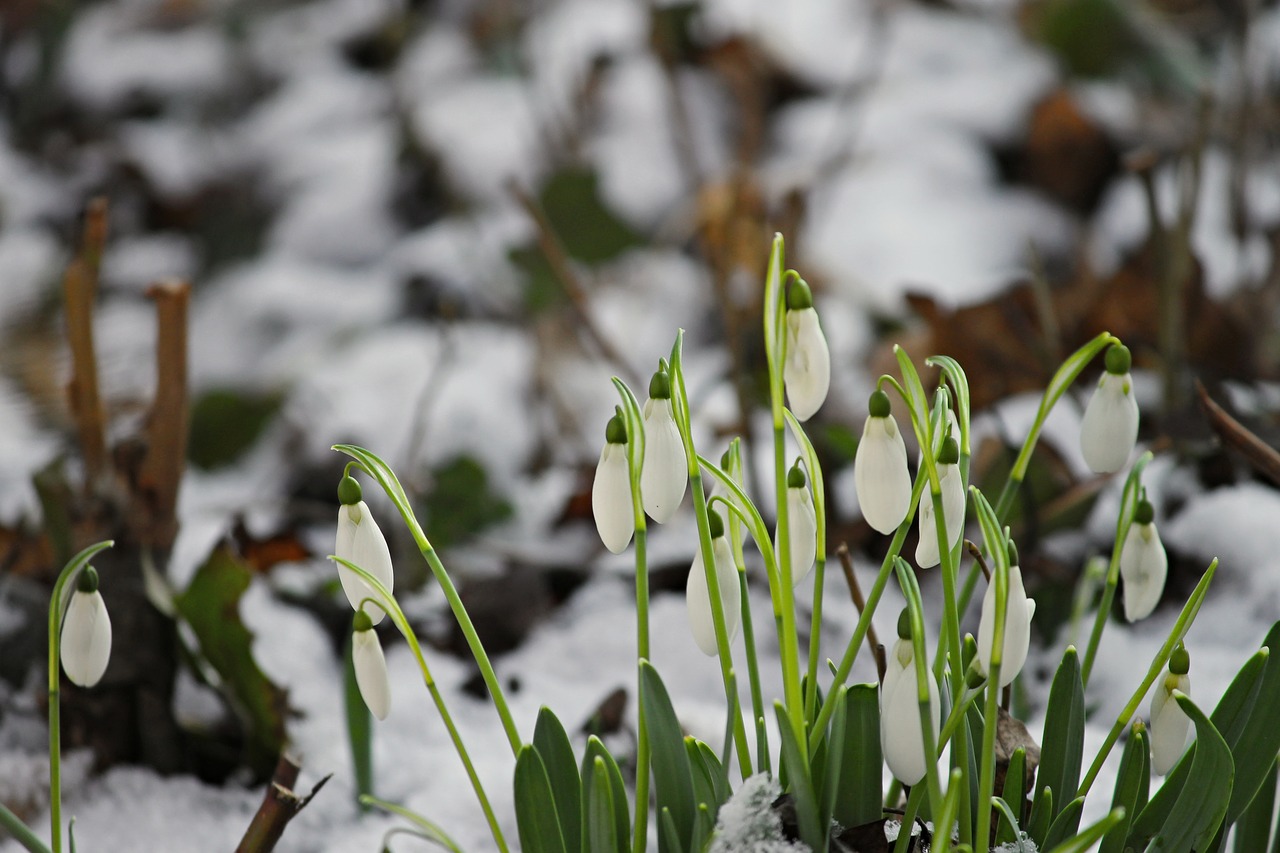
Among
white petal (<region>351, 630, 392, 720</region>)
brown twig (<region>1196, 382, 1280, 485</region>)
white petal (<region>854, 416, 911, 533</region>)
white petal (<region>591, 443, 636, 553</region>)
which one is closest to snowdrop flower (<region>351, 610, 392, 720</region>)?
white petal (<region>351, 630, 392, 720</region>)

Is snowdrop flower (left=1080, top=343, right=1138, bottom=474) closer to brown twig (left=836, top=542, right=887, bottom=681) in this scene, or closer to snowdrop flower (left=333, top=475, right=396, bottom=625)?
brown twig (left=836, top=542, right=887, bottom=681)

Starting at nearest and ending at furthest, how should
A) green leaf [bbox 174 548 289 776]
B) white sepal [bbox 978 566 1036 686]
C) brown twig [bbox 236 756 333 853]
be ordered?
white sepal [bbox 978 566 1036 686] → brown twig [bbox 236 756 333 853] → green leaf [bbox 174 548 289 776]

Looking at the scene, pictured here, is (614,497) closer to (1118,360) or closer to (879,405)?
(879,405)

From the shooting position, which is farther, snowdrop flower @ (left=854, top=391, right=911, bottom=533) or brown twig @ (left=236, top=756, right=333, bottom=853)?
brown twig @ (left=236, top=756, right=333, bottom=853)

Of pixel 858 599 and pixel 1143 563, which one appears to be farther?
pixel 858 599

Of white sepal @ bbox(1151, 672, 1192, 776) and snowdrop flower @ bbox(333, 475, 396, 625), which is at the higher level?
snowdrop flower @ bbox(333, 475, 396, 625)

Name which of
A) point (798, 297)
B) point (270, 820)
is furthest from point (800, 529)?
point (270, 820)
